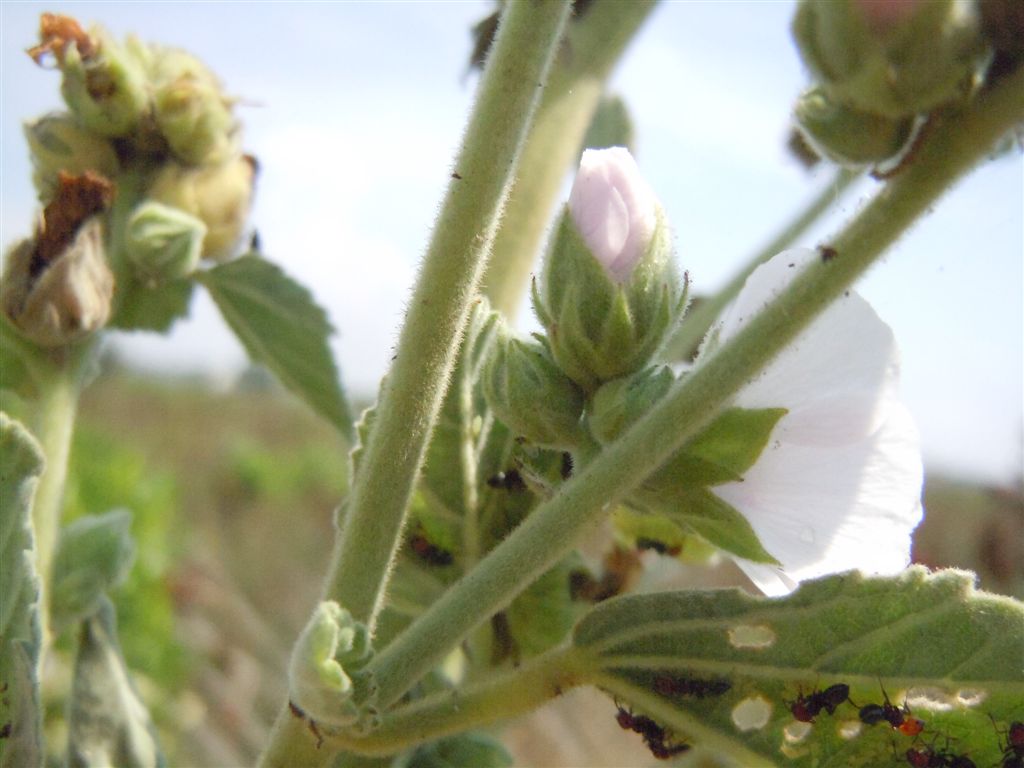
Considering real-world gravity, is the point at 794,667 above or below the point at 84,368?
above

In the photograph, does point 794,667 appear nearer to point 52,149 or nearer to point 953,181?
point 953,181

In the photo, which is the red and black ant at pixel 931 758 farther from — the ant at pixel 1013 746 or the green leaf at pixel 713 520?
the green leaf at pixel 713 520

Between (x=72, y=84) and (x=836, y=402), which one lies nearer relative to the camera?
(x=836, y=402)

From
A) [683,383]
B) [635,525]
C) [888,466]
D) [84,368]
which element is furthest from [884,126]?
[84,368]

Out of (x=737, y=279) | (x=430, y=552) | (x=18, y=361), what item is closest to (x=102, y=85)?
(x=18, y=361)

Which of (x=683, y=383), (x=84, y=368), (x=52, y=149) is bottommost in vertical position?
(x=84, y=368)

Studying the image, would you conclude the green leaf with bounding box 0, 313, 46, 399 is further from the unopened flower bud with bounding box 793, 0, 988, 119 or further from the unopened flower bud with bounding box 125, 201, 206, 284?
the unopened flower bud with bounding box 793, 0, 988, 119
